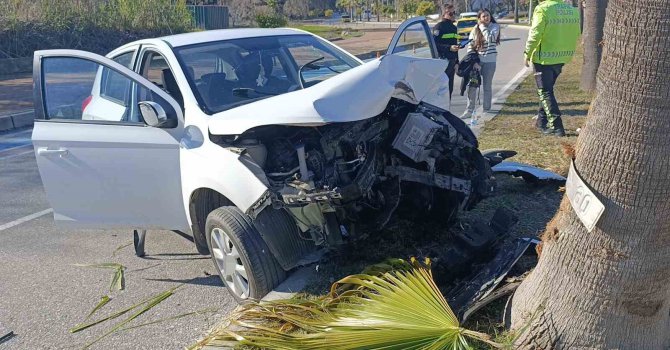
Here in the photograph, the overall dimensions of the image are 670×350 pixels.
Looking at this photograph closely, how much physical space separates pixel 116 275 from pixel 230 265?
1.26 metres

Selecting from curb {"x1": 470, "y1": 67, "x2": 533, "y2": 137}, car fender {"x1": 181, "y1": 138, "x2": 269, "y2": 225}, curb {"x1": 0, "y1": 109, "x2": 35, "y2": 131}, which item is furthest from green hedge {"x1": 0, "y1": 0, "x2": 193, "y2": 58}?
car fender {"x1": 181, "y1": 138, "x2": 269, "y2": 225}

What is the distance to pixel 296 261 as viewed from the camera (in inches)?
158

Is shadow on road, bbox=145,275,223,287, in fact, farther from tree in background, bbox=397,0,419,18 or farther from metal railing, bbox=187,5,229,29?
tree in background, bbox=397,0,419,18

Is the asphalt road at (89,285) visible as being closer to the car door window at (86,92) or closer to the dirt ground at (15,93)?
the car door window at (86,92)

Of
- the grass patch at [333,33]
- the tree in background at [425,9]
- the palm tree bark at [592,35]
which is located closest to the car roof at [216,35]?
the palm tree bark at [592,35]

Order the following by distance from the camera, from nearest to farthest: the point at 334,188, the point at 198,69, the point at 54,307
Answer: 1. the point at 334,188
2. the point at 54,307
3. the point at 198,69

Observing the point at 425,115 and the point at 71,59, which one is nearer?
the point at 425,115

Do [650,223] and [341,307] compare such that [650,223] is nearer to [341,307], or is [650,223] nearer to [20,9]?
[341,307]

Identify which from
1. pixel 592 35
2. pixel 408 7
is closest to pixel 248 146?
pixel 592 35

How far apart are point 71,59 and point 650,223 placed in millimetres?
4270

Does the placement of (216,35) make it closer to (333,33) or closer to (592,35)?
(592,35)

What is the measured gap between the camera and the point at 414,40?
6.47 metres

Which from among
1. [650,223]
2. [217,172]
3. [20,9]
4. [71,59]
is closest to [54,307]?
[217,172]

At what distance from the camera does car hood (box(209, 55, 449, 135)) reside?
3654 mm
